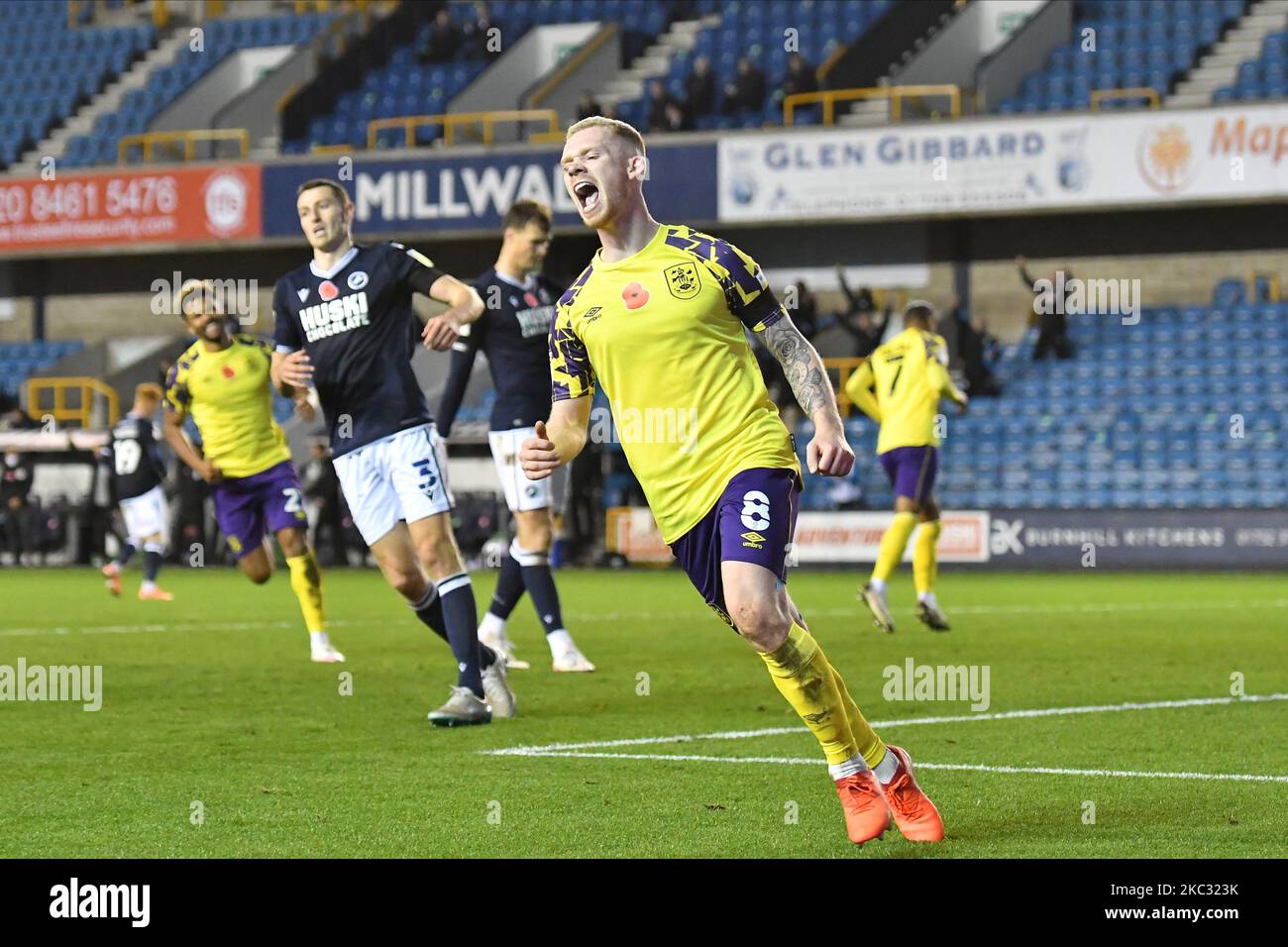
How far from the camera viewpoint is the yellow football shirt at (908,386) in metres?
15.5

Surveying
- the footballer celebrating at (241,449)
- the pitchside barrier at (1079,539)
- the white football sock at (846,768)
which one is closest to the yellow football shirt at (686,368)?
the white football sock at (846,768)

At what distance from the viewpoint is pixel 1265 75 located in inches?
1184

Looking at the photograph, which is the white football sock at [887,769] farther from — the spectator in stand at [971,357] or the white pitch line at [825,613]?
the spectator in stand at [971,357]

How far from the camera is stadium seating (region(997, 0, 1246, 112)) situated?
3136 centimetres

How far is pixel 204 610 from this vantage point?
1855cm

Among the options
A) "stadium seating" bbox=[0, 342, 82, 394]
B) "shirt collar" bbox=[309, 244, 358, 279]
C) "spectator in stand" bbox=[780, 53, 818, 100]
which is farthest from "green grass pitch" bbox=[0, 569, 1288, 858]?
"stadium seating" bbox=[0, 342, 82, 394]

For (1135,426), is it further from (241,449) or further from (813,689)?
(813,689)

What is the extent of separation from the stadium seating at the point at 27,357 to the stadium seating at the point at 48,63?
3680 mm

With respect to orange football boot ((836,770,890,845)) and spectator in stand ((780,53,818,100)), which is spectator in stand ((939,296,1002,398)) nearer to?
spectator in stand ((780,53,818,100))

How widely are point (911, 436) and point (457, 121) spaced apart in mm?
20128

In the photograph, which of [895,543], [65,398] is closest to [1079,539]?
[895,543]

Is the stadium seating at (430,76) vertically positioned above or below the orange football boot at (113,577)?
above

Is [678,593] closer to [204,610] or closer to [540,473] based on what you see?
[204,610]

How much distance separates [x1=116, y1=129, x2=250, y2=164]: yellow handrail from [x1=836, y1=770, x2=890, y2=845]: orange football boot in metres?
30.3
